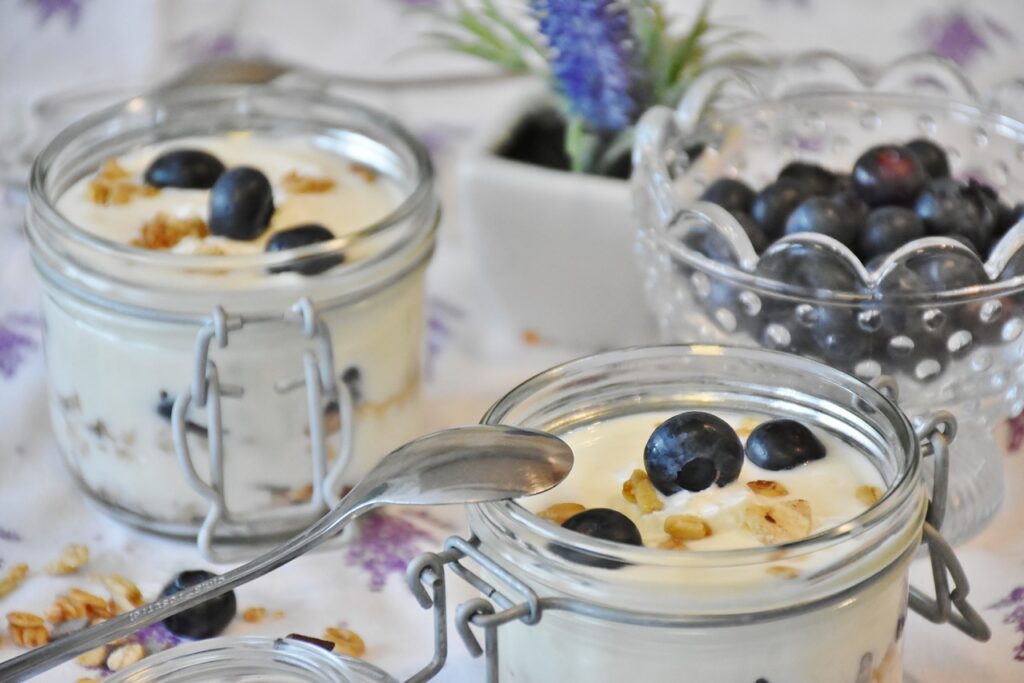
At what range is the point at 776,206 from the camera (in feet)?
3.06

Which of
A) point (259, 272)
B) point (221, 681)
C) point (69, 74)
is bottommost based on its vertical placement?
point (69, 74)

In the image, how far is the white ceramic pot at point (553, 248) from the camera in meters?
1.08

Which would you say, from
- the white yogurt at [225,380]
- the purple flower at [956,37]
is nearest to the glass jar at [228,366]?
the white yogurt at [225,380]

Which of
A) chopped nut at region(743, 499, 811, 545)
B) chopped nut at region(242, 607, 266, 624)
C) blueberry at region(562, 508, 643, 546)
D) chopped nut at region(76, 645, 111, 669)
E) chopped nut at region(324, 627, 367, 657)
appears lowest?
chopped nut at region(242, 607, 266, 624)

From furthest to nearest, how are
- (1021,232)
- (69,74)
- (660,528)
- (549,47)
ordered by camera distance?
(69,74) < (549,47) < (1021,232) < (660,528)

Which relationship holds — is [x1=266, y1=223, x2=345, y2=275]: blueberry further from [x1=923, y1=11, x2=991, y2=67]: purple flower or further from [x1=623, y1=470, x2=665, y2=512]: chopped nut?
[x1=923, y1=11, x2=991, y2=67]: purple flower

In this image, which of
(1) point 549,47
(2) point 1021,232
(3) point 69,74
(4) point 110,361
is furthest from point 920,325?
(3) point 69,74

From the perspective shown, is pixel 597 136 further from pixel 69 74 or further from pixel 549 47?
pixel 69 74

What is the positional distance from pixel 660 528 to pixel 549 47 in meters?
0.51

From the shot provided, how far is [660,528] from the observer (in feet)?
2.15

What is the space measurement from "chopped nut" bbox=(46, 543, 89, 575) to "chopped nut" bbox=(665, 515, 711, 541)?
0.42m

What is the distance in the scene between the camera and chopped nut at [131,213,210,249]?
91cm

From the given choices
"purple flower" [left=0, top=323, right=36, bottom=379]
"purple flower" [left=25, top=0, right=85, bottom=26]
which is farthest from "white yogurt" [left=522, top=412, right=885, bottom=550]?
"purple flower" [left=25, top=0, right=85, bottom=26]

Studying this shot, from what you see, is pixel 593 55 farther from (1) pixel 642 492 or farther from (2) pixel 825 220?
(1) pixel 642 492
